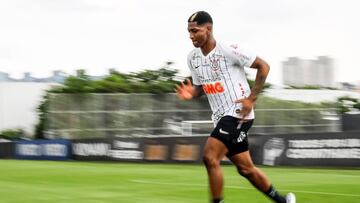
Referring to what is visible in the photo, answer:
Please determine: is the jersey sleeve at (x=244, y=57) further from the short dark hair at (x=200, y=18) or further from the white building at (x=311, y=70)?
the white building at (x=311, y=70)

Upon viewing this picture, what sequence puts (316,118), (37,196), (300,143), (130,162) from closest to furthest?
(37,196)
(300,143)
(130,162)
(316,118)

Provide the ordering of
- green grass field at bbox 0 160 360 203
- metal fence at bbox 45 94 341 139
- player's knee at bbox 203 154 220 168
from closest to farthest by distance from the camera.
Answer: player's knee at bbox 203 154 220 168
green grass field at bbox 0 160 360 203
metal fence at bbox 45 94 341 139

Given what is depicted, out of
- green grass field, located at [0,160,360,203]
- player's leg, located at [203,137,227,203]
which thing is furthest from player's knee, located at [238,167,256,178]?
green grass field, located at [0,160,360,203]

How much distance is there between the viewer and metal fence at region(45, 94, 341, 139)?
4066 cm

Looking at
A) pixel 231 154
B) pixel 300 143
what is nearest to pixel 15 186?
pixel 231 154

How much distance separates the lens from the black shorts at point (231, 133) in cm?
765

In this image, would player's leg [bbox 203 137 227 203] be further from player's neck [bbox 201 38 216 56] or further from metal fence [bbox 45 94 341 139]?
metal fence [bbox 45 94 341 139]

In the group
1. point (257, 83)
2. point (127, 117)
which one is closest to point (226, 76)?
point (257, 83)

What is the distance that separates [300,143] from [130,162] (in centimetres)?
855

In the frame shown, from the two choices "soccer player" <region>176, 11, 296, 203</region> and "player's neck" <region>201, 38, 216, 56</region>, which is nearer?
"soccer player" <region>176, 11, 296, 203</region>

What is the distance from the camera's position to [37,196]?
1163 cm

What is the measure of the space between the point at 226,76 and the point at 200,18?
2.22ft

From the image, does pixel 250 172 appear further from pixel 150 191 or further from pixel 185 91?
pixel 150 191

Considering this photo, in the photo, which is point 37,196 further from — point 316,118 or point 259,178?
point 316,118
